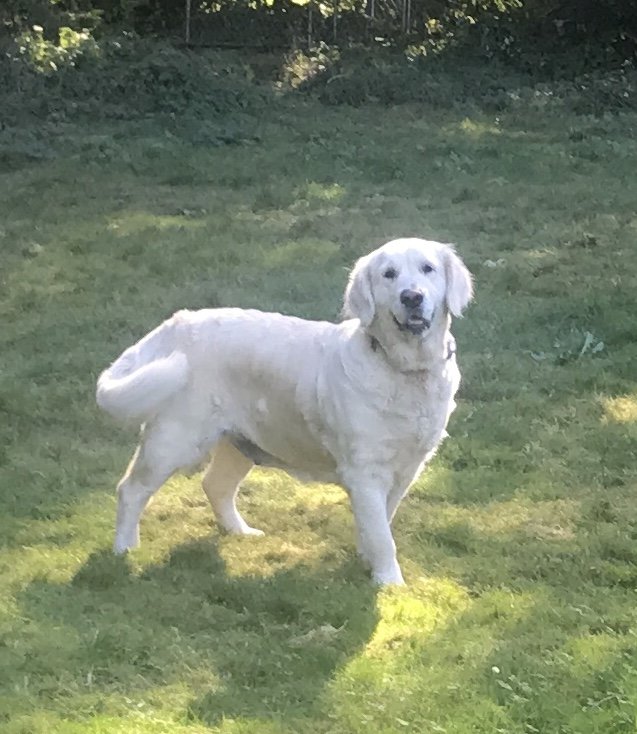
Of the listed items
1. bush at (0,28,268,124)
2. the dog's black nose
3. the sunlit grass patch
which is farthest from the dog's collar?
bush at (0,28,268,124)

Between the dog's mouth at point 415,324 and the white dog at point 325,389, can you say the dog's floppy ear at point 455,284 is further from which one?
the dog's mouth at point 415,324

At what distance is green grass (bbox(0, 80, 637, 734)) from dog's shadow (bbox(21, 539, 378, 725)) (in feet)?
0.04

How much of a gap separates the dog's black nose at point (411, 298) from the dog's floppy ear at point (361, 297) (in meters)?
0.17

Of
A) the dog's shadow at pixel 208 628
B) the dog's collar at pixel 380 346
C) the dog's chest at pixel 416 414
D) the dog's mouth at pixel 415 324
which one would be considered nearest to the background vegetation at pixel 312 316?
the dog's shadow at pixel 208 628

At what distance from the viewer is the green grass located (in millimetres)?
3723

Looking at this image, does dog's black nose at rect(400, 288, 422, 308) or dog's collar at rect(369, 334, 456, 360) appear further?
dog's collar at rect(369, 334, 456, 360)

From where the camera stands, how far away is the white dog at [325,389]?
4.59 metres

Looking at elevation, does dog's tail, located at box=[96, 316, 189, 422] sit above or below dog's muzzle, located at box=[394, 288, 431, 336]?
below

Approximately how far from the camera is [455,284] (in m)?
4.61

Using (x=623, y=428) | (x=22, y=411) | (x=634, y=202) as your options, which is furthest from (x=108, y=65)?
(x=623, y=428)

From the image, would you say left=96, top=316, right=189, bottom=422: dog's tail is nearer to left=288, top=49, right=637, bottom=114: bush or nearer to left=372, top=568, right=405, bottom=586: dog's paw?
left=372, top=568, right=405, bottom=586: dog's paw

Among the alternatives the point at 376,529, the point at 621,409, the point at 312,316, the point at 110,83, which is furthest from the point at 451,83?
the point at 376,529

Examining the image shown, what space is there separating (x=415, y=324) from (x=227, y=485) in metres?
1.28

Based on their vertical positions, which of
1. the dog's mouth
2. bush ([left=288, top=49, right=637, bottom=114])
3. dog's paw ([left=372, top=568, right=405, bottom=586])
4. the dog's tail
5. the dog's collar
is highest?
the dog's mouth
